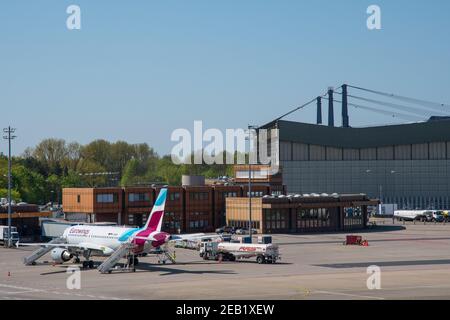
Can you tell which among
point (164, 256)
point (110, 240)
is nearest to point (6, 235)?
point (164, 256)

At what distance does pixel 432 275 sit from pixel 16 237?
203ft

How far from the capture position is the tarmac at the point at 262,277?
213 feet

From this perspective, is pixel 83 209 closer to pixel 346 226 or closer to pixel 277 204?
pixel 277 204

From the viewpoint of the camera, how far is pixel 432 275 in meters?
78.8

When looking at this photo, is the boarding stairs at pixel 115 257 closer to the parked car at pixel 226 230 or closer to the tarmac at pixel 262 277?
the tarmac at pixel 262 277

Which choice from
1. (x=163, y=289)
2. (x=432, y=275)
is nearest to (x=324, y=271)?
(x=432, y=275)

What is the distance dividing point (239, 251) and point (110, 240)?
50.5 ft

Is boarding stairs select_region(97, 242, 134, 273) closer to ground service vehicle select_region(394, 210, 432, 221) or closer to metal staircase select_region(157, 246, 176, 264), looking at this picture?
metal staircase select_region(157, 246, 176, 264)

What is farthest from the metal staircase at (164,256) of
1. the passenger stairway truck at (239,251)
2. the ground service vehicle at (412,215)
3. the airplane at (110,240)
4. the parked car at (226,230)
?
the ground service vehicle at (412,215)

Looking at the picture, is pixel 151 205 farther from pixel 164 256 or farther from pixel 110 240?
pixel 110 240

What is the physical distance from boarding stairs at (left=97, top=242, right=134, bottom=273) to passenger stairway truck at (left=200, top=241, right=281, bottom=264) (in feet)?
50.3

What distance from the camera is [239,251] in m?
95.0
